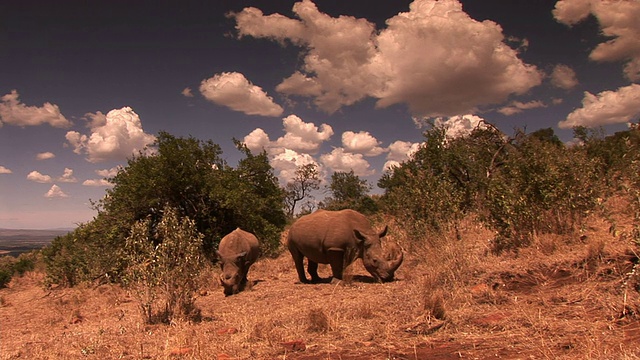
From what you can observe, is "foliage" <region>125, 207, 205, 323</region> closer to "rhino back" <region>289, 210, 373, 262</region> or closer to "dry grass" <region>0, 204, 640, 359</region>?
"dry grass" <region>0, 204, 640, 359</region>

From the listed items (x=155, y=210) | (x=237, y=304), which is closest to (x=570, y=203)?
(x=237, y=304)

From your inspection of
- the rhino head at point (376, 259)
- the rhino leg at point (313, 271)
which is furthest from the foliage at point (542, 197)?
the rhino leg at point (313, 271)

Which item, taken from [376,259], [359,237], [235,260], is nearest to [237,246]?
[235,260]

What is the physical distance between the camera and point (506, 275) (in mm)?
7578

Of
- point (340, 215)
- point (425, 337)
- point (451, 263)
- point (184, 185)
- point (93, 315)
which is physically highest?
point (184, 185)

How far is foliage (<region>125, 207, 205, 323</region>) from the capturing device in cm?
776

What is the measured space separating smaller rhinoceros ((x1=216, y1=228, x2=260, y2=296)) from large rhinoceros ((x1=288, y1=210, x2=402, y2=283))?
196cm

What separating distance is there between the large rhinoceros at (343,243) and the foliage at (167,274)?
12.3 feet

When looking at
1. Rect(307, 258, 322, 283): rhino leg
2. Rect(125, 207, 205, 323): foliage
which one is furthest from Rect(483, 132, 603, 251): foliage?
Rect(125, 207, 205, 323): foliage

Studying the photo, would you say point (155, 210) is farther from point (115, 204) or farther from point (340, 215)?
point (340, 215)

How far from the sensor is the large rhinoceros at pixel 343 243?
1030 cm

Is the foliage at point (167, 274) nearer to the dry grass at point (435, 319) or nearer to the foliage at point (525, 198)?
the dry grass at point (435, 319)

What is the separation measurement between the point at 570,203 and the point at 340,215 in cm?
618

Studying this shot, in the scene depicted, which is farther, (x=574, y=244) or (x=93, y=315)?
(x=93, y=315)
